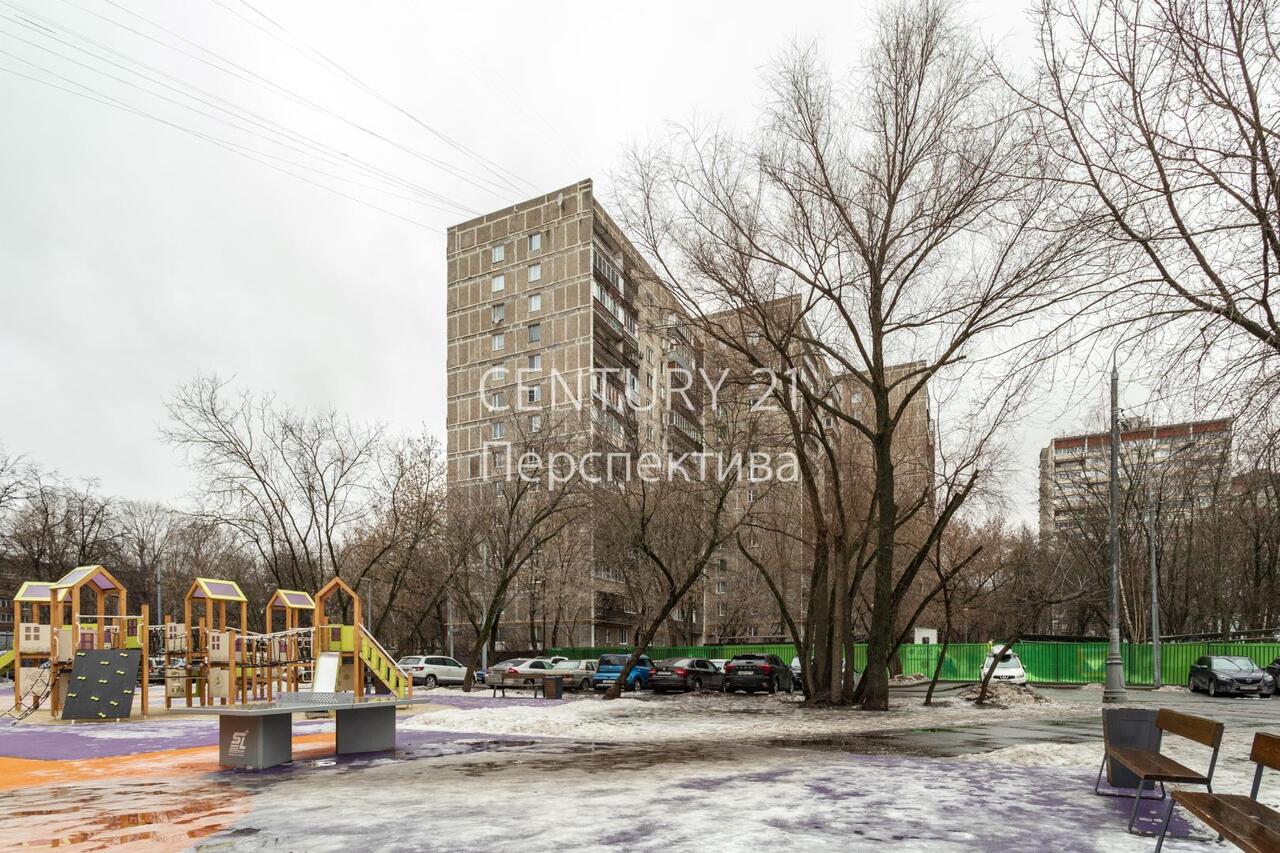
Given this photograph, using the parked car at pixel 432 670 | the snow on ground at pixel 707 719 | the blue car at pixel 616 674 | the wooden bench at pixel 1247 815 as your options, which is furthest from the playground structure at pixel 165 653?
the parked car at pixel 432 670

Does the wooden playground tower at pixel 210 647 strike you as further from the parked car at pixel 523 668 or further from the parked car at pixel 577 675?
the parked car at pixel 577 675

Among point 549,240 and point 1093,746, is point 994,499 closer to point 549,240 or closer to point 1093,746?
point 1093,746

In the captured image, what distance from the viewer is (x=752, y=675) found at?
1334 inches

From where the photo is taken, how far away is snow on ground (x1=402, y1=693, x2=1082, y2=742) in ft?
58.2

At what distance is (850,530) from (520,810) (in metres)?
21.0

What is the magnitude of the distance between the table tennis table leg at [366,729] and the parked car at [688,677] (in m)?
21.2

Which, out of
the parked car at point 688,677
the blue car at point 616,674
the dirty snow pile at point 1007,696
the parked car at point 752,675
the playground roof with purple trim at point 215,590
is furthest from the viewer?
the blue car at point 616,674

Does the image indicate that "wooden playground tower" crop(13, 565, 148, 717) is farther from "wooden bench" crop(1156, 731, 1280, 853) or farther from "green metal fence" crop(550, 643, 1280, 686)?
"green metal fence" crop(550, 643, 1280, 686)

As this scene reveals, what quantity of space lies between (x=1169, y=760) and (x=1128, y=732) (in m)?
1.41

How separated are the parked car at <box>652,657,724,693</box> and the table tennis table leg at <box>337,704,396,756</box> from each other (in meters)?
21.2

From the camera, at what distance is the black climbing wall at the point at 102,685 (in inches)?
835

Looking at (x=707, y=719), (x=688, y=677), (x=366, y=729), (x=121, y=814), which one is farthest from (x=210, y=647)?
(x=121, y=814)

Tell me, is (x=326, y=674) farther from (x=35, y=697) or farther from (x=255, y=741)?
(x=35, y=697)

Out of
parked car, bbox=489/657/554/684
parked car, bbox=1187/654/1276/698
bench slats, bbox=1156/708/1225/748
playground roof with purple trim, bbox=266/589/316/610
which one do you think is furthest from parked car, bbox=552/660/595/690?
bench slats, bbox=1156/708/1225/748
